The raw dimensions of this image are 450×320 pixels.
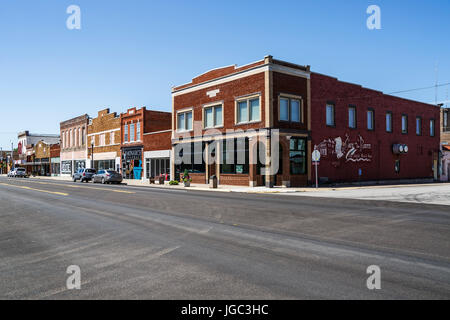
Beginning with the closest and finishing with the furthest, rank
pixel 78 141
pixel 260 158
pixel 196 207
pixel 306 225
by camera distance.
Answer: pixel 306 225, pixel 196 207, pixel 260 158, pixel 78 141

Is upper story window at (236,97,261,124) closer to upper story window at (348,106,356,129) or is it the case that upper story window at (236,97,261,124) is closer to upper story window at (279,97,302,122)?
upper story window at (279,97,302,122)

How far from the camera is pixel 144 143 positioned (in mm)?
42375

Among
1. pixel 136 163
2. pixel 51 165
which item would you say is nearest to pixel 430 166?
pixel 136 163

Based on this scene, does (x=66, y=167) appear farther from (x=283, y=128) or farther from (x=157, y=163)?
(x=283, y=128)

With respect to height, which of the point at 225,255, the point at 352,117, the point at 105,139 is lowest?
the point at 225,255

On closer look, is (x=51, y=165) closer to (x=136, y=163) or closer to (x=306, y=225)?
(x=136, y=163)

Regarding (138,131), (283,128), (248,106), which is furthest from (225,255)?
(138,131)

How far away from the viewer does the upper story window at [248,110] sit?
28.2 metres

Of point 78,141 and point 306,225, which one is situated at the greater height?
point 78,141

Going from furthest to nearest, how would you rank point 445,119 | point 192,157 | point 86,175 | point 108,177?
1. point 445,119
2. point 86,175
3. point 192,157
4. point 108,177

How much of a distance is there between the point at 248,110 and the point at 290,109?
3485 millimetres

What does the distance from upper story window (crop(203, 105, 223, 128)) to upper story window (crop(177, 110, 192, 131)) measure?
2636mm
